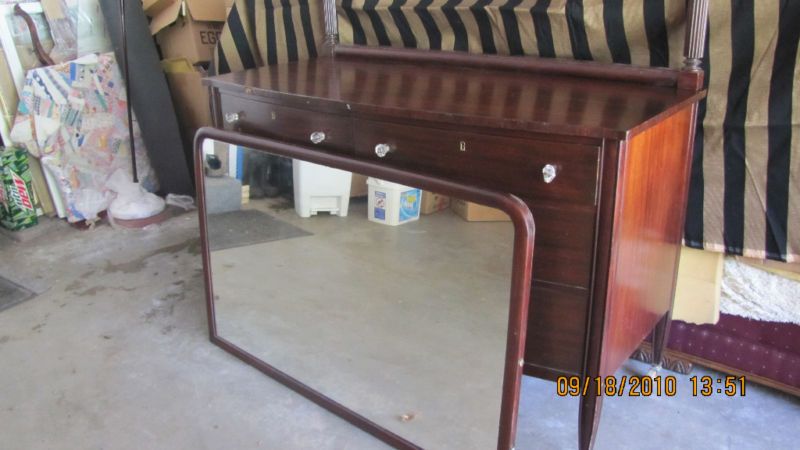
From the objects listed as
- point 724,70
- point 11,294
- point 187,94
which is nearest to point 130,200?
point 187,94

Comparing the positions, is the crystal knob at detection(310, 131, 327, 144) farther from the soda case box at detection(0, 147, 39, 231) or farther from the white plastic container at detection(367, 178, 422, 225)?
the soda case box at detection(0, 147, 39, 231)

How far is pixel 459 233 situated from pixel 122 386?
1.02 metres

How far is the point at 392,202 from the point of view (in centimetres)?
144

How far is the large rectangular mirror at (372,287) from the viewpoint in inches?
50.9

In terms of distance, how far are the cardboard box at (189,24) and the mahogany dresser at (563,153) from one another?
49.4 inches

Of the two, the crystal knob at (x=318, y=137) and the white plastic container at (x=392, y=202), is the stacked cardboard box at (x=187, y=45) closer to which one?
the crystal knob at (x=318, y=137)

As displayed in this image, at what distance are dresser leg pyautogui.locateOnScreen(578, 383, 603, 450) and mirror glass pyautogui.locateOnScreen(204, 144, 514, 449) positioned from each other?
174 mm

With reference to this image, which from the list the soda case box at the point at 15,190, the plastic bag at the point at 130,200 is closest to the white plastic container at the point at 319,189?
the plastic bag at the point at 130,200

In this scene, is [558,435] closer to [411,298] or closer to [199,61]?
[411,298]

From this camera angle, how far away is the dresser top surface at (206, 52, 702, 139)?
3.84 ft

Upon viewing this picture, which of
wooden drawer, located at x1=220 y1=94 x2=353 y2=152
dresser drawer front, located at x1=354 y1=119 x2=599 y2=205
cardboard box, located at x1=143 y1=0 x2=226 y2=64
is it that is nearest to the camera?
dresser drawer front, located at x1=354 y1=119 x2=599 y2=205

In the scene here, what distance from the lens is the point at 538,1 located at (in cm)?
162

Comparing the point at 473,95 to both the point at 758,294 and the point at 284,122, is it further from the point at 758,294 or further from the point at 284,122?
the point at 758,294
